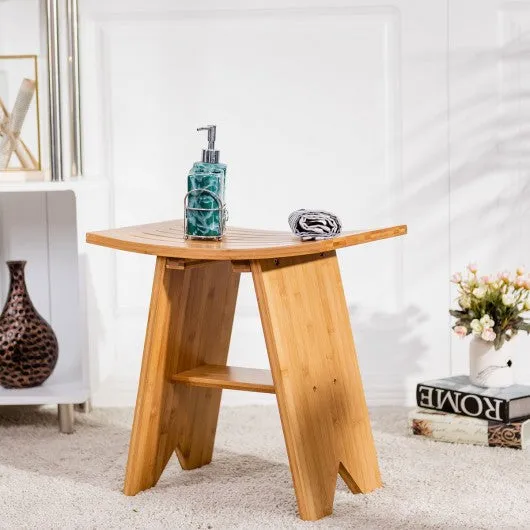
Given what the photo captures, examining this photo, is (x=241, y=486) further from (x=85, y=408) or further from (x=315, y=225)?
(x=85, y=408)

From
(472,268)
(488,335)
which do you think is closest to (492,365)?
(488,335)

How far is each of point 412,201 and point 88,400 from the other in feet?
3.31

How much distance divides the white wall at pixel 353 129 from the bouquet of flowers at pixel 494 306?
260 mm

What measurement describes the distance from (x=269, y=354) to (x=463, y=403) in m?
0.72

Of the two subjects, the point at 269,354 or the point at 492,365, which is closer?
the point at 269,354

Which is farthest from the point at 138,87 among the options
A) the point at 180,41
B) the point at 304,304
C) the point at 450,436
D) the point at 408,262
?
the point at 450,436

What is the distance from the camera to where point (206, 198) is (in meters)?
1.95

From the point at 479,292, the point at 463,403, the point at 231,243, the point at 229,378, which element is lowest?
the point at 463,403

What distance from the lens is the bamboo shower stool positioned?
1.86 metres

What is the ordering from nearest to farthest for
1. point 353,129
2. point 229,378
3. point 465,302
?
point 229,378 → point 465,302 → point 353,129

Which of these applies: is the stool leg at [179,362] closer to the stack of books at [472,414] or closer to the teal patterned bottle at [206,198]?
the teal patterned bottle at [206,198]

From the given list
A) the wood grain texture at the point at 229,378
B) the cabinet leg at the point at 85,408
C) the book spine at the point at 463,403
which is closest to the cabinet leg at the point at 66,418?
the cabinet leg at the point at 85,408

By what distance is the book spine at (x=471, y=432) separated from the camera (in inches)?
90.8

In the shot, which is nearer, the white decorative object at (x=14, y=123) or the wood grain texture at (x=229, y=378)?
the wood grain texture at (x=229, y=378)
